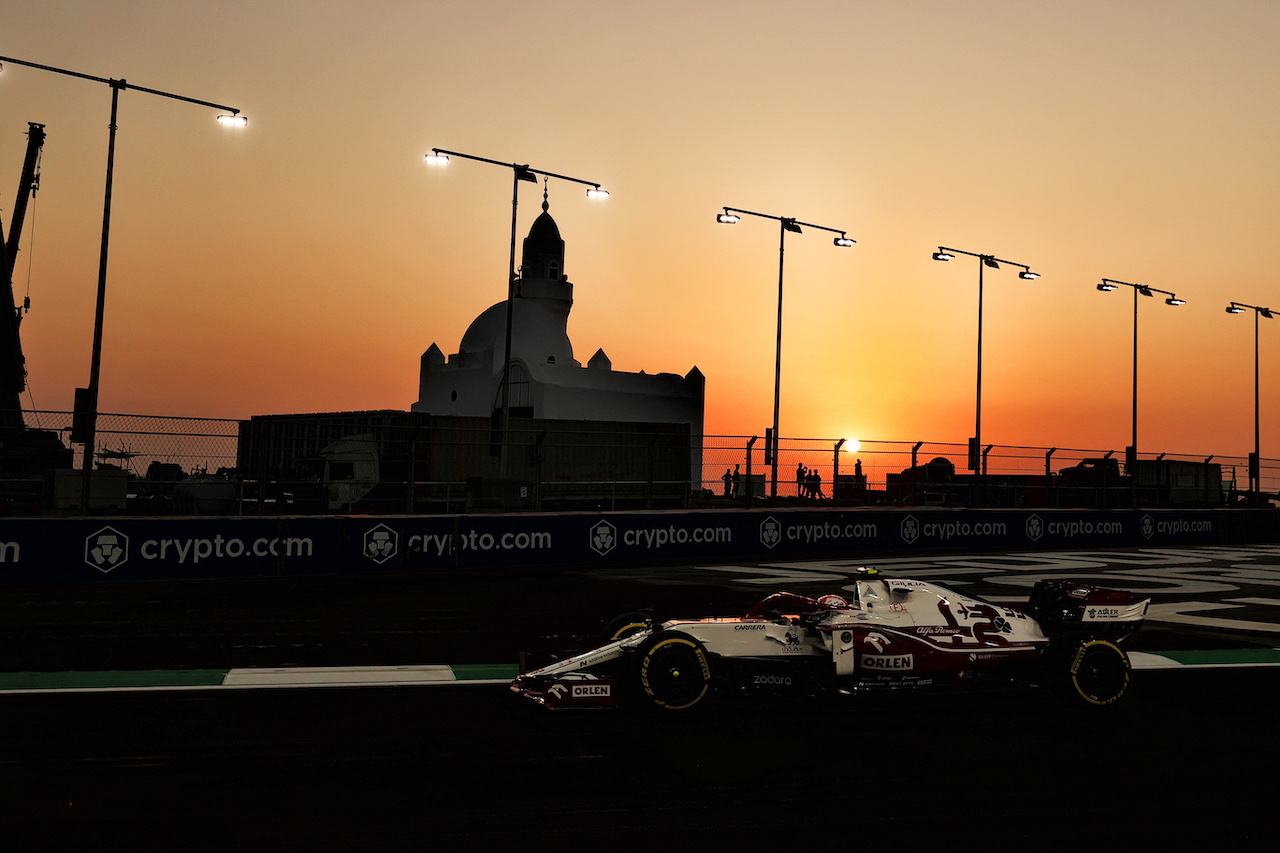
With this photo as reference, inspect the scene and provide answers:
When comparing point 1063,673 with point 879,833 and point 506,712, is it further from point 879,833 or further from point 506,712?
point 506,712

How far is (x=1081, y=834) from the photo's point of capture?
18.6 ft

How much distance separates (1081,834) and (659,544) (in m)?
17.4

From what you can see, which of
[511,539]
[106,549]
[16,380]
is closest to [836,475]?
[511,539]

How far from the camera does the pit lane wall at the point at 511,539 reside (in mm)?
17406

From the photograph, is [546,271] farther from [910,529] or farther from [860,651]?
[860,651]

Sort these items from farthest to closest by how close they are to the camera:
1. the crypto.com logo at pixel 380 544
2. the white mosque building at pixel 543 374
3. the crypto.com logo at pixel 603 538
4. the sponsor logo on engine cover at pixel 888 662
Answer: the white mosque building at pixel 543 374
the crypto.com logo at pixel 603 538
the crypto.com logo at pixel 380 544
the sponsor logo on engine cover at pixel 888 662

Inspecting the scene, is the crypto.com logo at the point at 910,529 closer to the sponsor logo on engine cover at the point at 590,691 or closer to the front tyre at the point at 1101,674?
the front tyre at the point at 1101,674

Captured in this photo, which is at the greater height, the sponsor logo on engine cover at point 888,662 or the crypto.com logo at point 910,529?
the crypto.com logo at point 910,529

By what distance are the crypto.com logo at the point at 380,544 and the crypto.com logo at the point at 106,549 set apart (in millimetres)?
4094

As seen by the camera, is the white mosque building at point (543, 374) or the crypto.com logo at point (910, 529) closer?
the crypto.com logo at point (910, 529)

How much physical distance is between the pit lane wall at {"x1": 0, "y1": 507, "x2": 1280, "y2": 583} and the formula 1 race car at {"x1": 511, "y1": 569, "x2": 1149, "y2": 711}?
11504 mm

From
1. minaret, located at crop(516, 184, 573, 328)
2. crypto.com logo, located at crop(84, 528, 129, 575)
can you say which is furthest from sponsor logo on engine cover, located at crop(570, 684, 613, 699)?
minaret, located at crop(516, 184, 573, 328)

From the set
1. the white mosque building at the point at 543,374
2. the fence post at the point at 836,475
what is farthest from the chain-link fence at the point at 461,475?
the white mosque building at the point at 543,374

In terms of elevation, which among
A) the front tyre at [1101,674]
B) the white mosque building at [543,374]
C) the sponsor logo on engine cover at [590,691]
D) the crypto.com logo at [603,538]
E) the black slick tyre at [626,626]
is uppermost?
the white mosque building at [543,374]
